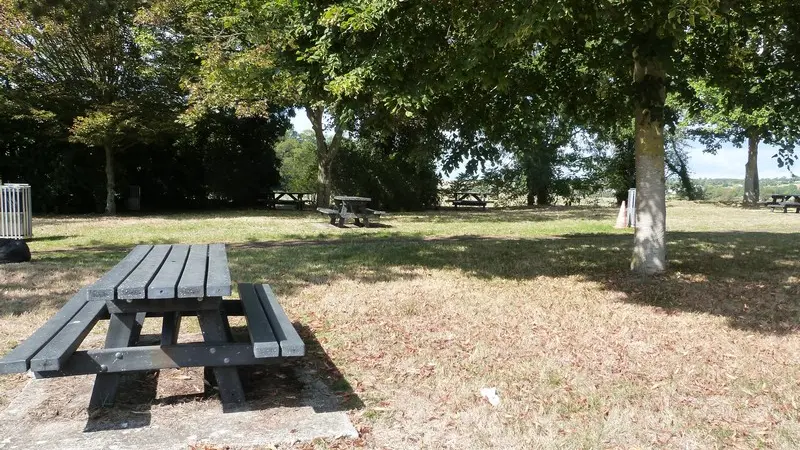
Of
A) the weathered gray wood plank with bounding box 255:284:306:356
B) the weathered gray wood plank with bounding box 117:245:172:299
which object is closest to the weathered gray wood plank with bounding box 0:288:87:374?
the weathered gray wood plank with bounding box 117:245:172:299

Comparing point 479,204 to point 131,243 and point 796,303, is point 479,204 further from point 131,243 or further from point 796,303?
point 796,303

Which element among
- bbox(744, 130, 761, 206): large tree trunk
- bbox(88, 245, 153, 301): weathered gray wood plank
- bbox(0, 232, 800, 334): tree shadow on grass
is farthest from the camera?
bbox(744, 130, 761, 206): large tree trunk

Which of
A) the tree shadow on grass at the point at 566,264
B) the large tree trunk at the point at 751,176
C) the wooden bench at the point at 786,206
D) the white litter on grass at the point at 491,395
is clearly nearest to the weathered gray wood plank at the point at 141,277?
the white litter on grass at the point at 491,395

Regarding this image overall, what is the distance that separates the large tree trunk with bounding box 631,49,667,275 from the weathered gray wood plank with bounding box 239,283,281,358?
16.1 ft

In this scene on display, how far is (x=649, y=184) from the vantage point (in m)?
7.32

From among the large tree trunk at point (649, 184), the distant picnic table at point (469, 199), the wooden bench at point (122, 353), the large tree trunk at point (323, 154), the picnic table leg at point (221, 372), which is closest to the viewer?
the wooden bench at point (122, 353)

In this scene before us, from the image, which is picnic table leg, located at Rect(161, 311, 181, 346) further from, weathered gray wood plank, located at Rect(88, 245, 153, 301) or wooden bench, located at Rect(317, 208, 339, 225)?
wooden bench, located at Rect(317, 208, 339, 225)

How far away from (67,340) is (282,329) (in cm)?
112

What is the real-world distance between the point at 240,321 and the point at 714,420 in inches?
158

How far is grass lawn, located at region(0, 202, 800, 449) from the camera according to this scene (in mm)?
3455

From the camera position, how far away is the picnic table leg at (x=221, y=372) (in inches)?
139

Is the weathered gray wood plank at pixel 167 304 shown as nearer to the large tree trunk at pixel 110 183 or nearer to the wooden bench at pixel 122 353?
the wooden bench at pixel 122 353

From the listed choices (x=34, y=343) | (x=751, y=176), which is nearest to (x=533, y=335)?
(x=34, y=343)

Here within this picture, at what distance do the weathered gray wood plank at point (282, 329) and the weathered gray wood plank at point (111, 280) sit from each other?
89 centimetres
